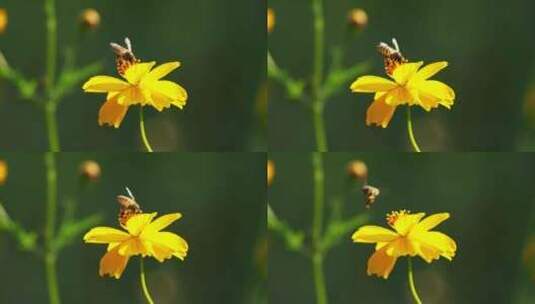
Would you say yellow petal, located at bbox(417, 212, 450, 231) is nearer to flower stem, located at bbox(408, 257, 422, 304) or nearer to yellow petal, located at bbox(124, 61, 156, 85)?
flower stem, located at bbox(408, 257, 422, 304)

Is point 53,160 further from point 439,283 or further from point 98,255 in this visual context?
point 439,283

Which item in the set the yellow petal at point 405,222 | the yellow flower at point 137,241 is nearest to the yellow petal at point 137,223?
the yellow flower at point 137,241

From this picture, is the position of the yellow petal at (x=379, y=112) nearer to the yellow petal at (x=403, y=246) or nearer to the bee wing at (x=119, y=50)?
the yellow petal at (x=403, y=246)

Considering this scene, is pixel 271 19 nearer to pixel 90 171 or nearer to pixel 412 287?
pixel 90 171

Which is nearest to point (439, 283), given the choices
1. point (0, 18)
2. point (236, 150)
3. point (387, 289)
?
point (387, 289)

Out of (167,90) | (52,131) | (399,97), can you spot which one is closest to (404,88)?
(399,97)
